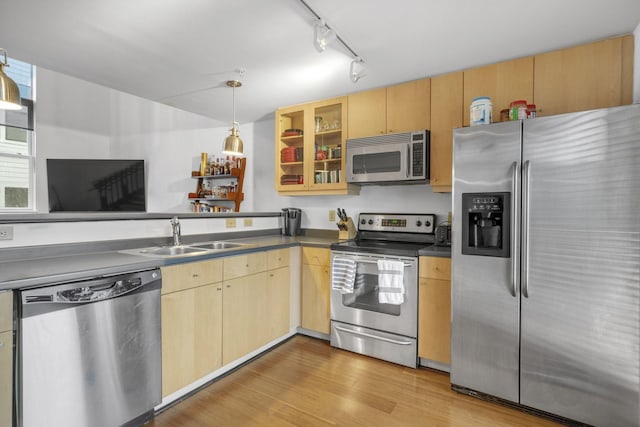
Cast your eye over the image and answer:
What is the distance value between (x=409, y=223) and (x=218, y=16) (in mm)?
2241

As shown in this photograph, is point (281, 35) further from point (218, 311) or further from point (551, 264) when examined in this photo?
point (551, 264)

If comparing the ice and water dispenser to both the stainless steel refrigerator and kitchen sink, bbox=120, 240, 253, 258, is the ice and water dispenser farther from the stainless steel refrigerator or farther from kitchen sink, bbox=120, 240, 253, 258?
kitchen sink, bbox=120, 240, 253, 258

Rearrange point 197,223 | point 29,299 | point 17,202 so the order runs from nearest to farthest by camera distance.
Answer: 1. point 29,299
2. point 197,223
3. point 17,202

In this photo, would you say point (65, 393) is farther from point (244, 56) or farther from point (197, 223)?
point (244, 56)

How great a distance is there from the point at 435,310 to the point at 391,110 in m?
1.76

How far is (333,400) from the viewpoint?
2.03 metres

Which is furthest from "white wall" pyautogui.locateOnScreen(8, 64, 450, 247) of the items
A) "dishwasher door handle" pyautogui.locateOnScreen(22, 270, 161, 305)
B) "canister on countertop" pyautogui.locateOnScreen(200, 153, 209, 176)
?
"dishwasher door handle" pyautogui.locateOnScreen(22, 270, 161, 305)

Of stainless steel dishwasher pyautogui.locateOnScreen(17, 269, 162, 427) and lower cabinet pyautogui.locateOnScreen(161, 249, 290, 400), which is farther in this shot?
lower cabinet pyautogui.locateOnScreen(161, 249, 290, 400)

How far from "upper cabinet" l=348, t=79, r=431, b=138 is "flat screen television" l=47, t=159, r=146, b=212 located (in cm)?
404

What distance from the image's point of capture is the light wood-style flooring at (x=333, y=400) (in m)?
1.83

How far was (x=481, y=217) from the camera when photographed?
2096 mm

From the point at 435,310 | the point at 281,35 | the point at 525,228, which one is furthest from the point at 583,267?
the point at 281,35

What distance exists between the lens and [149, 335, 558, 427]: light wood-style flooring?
1.83 m

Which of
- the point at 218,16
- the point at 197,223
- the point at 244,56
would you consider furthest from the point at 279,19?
the point at 197,223
